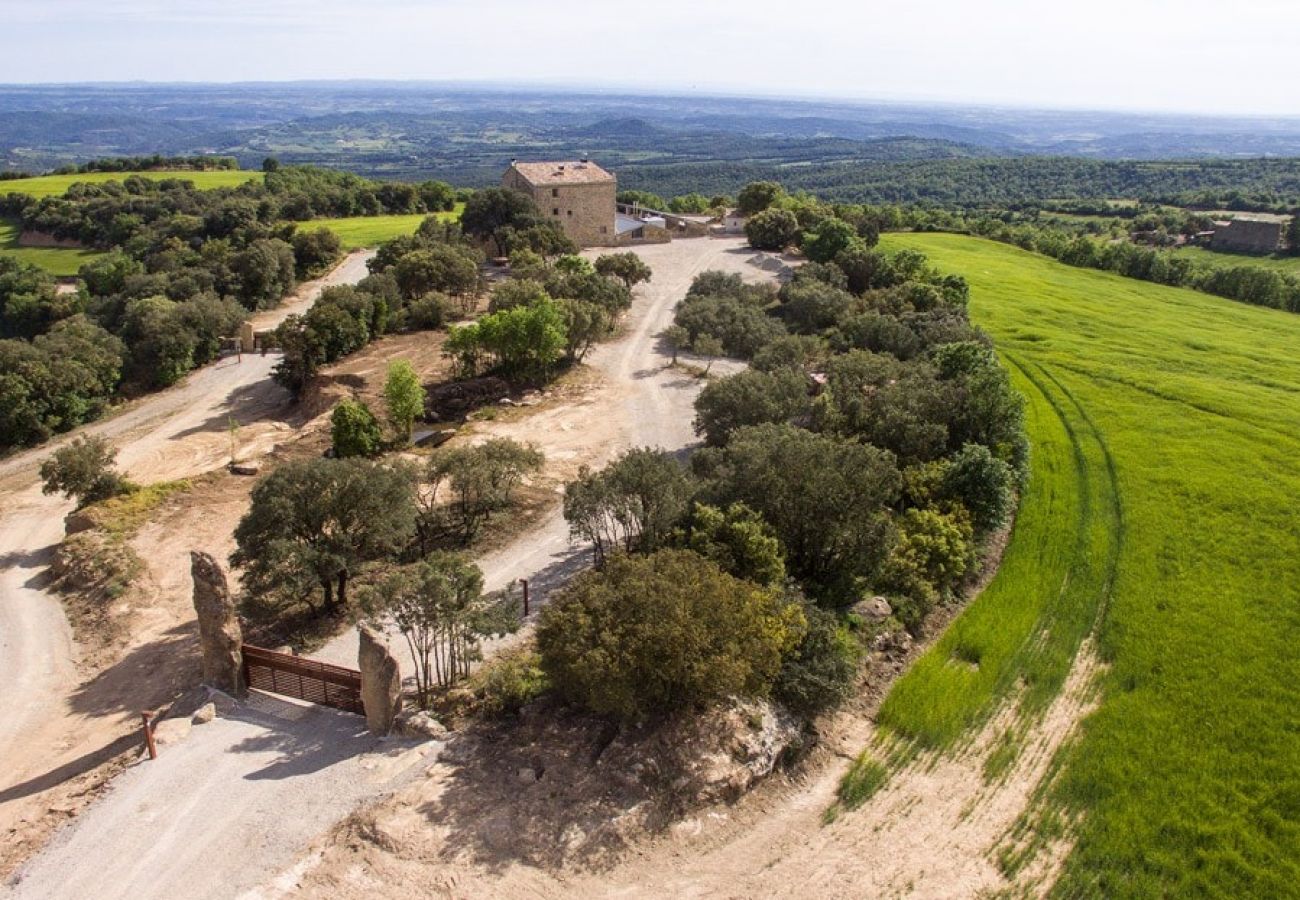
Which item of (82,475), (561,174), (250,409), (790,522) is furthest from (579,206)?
(790,522)

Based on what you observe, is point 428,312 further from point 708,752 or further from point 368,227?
point 708,752

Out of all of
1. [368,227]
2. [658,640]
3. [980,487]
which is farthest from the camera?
[368,227]

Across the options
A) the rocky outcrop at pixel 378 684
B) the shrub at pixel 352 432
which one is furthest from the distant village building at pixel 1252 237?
the rocky outcrop at pixel 378 684

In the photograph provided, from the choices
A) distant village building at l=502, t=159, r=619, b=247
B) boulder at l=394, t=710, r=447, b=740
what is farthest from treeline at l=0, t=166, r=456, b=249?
boulder at l=394, t=710, r=447, b=740

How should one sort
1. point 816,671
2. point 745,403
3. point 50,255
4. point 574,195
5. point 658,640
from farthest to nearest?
1. point 50,255
2. point 574,195
3. point 745,403
4. point 816,671
5. point 658,640

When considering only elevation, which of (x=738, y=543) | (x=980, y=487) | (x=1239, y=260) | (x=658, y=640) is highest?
(x=1239, y=260)

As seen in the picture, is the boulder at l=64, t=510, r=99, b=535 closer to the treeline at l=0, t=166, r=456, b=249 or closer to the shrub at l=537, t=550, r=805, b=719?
the shrub at l=537, t=550, r=805, b=719

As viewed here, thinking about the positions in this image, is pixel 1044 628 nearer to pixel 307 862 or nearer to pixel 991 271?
pixel 307 862
